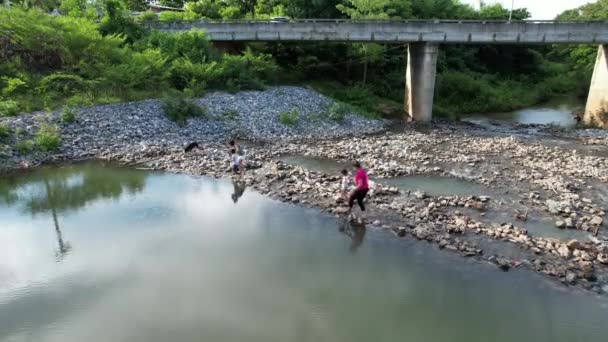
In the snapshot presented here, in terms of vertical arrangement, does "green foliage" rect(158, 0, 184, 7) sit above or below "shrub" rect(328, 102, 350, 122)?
above

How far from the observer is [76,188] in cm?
1504

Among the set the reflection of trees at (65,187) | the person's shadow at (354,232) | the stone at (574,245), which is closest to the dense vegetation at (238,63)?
the reflection of trees at (65,187)

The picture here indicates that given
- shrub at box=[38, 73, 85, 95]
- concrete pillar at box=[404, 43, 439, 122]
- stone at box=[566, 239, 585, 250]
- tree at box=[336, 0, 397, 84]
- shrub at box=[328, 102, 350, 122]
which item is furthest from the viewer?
tree at box=[336, 0, 397, 84]

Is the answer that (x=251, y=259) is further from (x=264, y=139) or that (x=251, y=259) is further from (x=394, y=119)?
(x=394, y=119)

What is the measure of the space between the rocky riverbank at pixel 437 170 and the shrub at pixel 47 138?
0.44 m

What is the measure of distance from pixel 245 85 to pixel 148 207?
16.5 meters

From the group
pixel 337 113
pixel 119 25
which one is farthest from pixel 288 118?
pixel 119 25

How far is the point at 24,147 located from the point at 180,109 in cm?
766

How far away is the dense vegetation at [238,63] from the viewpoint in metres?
23.2

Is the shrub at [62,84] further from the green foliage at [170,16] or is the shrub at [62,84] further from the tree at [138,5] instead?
the tree at [138,5]

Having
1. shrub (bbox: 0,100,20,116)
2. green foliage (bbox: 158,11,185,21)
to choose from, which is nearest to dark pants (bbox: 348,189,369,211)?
shrub (bbox: 0,100,20,116)

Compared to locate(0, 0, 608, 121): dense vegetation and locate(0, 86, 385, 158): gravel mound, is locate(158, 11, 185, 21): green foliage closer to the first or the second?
locate(0, 0, 608, 121): dense vegetation

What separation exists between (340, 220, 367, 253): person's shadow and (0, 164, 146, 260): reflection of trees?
26.7 ft

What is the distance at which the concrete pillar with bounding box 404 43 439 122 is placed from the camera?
1129 inches
